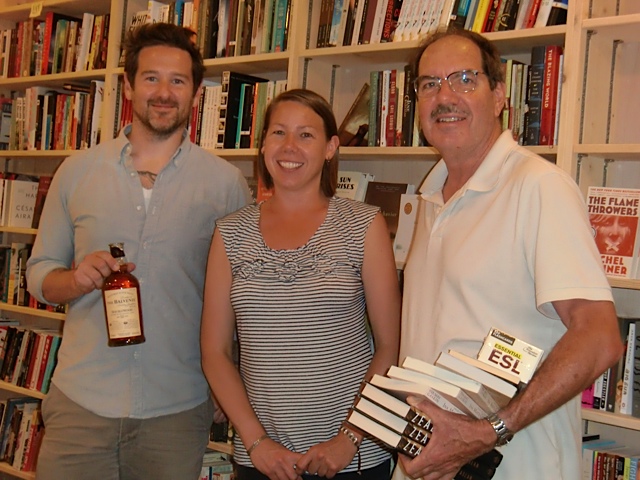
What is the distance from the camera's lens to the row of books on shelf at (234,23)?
9.06 ft

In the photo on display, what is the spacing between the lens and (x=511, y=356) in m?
1.19

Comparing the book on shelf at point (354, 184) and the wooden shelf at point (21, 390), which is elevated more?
the book on shelf at point (354, 184)

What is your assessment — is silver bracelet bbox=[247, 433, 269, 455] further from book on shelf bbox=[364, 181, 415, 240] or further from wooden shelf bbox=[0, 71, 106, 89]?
wooden shelf bbox=[0, 71, 106, 89]

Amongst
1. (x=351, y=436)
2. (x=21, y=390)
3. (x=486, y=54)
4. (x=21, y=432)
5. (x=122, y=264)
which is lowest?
(x=21, y=432)

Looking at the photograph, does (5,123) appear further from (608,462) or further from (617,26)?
(608,462)

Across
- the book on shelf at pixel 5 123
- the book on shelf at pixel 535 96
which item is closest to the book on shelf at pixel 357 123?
the book on shelf at pixel 535 96

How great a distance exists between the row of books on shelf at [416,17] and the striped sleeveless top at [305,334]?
0.90 m

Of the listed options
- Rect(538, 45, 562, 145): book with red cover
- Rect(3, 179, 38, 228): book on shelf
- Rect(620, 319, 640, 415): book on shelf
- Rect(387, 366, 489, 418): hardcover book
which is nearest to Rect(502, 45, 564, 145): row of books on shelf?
Rect(538, 45, 562, 145): book with red cover

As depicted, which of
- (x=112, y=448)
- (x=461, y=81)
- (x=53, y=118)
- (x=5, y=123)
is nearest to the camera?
(x=461, y=81)

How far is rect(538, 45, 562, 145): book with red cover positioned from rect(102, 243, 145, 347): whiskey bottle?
1.25 meters

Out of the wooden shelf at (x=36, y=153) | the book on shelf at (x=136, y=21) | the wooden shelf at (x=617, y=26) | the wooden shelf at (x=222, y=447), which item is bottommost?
the wooden shelf at (x=222, y=447)

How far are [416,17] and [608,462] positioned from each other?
1.52 metres

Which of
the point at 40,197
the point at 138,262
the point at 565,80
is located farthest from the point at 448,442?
the point at 40,197

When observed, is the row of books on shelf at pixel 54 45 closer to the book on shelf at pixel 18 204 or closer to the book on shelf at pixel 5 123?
the book on shelf at pixel 5 123
